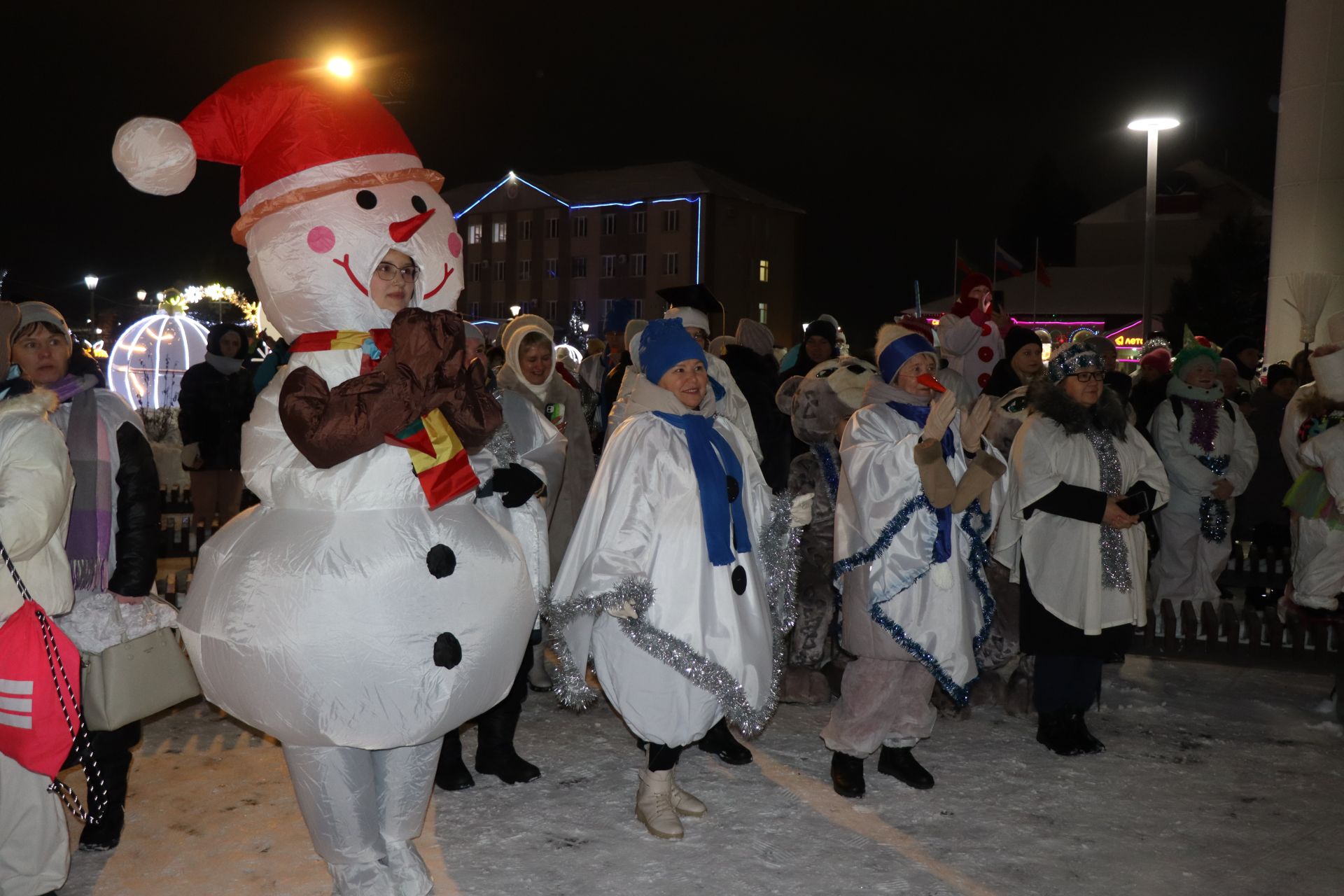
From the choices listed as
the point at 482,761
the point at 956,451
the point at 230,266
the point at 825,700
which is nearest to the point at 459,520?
the point at 482,761

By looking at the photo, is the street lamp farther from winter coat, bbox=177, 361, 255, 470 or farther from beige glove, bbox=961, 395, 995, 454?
winter coat, bbox=177, 361, 255, 470

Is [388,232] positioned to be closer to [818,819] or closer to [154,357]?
[818,819]

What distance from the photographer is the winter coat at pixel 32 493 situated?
314 centimetres

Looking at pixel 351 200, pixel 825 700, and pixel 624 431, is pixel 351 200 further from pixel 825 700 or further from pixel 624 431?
pixel 825 700

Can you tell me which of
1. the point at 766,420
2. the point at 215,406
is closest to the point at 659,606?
the point at 766,420

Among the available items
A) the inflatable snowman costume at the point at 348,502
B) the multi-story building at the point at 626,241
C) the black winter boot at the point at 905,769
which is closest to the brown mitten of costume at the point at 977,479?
the black winter boot at the point at 905,769

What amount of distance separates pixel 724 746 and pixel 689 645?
55.9 inches

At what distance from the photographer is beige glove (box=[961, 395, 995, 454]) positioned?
4320mm

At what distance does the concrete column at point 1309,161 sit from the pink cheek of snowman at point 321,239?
13.8 m

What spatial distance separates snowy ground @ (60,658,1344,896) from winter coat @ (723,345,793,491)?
1.74 metres

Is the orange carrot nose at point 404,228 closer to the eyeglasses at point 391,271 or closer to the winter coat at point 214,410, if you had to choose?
the eyeglasses at point 391,271

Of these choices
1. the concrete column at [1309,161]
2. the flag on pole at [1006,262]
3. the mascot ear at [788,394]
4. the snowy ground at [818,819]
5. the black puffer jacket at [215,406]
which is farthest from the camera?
the flag on pole at [1006,262]

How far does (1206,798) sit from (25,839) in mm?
4514

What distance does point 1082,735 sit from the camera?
5.25 meters
